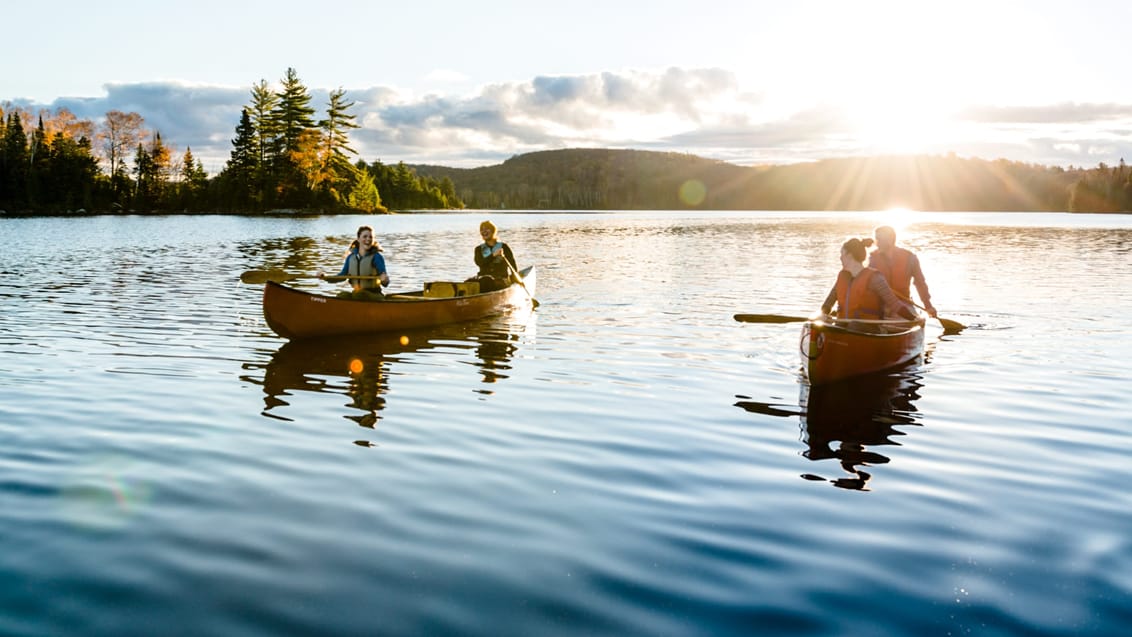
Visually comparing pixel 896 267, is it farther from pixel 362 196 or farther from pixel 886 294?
pixel 362 196

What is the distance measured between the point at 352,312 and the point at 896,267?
884 cm

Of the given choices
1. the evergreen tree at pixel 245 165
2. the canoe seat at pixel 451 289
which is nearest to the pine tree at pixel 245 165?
the evergreen tree at pixel 245 165

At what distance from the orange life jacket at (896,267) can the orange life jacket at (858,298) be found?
1538 millimetres

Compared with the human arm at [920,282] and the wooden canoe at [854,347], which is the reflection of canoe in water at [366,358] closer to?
the wooden canoe at [854,347]

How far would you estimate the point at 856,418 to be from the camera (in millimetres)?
9336

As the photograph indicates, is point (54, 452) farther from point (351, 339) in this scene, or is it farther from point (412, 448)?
point (351, 339)

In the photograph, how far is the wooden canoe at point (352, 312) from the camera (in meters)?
13.5

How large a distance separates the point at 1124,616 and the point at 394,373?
29.2 ft

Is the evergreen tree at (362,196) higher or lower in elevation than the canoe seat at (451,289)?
higher

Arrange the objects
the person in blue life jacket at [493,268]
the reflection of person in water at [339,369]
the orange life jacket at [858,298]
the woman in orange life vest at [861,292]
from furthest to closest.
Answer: the person in blue life jacket at [493,268], the orange life jacket at [858,298], the woman in orange life vest at [861,292], the reflection of person in water at [339,369]

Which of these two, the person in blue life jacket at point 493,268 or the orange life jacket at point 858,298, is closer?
the orange life jacket at point 858,298

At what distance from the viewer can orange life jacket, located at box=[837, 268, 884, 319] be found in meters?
11.7

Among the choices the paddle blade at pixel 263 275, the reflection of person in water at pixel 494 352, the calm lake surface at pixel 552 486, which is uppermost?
the paddle blade at pixel 263 275

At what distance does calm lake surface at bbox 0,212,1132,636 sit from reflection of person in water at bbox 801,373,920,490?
53 millimetres
